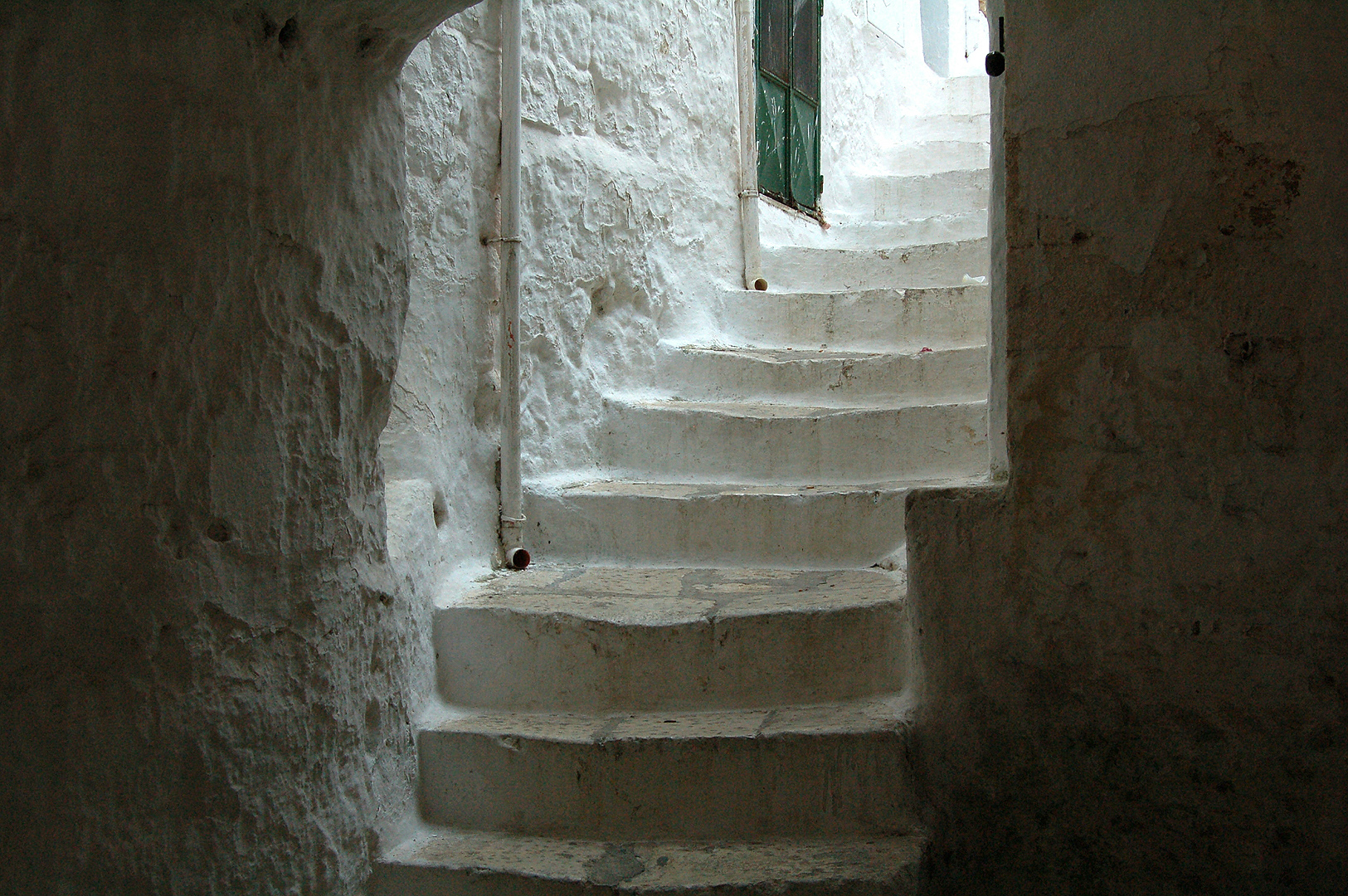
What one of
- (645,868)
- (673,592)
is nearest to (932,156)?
(673,592)

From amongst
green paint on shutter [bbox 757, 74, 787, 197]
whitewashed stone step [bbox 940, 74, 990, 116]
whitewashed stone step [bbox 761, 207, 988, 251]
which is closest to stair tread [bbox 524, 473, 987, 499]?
whitewashed stone step [bbox 761, 207, 988, 251]

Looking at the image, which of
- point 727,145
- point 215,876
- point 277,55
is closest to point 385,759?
point 215,876

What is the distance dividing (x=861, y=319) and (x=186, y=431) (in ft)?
9.47

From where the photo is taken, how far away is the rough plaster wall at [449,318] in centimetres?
264

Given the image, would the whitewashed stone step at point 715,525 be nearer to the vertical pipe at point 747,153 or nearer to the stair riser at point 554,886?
the stair riser at point 554,886

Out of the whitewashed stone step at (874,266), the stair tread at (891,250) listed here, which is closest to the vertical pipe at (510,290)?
the stair tread at (891,250)

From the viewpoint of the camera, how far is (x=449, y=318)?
2.83 metres

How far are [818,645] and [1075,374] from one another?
33.5 inches

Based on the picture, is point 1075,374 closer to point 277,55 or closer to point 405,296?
point 405,296

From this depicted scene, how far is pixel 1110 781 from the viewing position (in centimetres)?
198

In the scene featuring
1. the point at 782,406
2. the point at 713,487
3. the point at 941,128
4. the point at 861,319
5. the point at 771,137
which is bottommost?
the point at 713,487

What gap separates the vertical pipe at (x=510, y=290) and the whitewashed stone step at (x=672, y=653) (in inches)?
18.5

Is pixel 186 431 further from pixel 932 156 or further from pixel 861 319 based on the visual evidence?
pixel 932 156

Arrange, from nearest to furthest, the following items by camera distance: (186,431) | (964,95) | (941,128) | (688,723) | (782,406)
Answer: (186,431) < (688,723) < (782,406) < (941,128) < (964,95)
